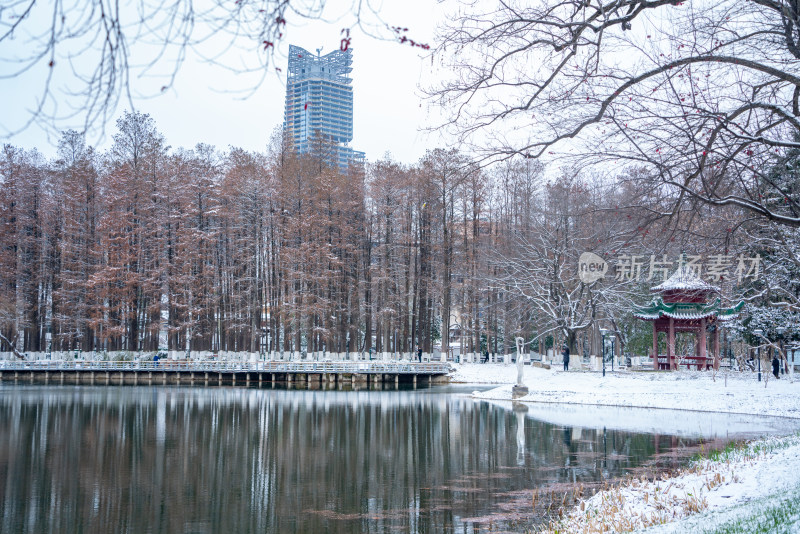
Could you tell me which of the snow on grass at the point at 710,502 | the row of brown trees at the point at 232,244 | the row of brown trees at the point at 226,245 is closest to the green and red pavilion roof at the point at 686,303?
the row of brown trees at the point at 232,244

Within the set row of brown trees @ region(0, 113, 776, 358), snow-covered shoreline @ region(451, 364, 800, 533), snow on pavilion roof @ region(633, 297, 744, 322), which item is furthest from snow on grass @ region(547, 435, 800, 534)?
row of brown trees @ region(0, 113, 776, 358)

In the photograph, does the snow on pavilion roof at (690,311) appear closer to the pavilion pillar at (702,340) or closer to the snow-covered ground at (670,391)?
the pavilion pillar at (702,340)

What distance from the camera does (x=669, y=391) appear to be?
3131 cm

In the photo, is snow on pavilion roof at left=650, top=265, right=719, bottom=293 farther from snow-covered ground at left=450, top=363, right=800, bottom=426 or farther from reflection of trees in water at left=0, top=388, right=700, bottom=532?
reflection of trees in water at left=0, top=388, right=700, bottom=532

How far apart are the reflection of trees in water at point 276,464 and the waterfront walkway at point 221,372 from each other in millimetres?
14292

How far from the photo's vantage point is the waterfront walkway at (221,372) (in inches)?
1721

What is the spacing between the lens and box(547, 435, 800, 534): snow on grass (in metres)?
6.98

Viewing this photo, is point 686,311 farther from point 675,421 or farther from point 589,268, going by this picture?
point 675,421

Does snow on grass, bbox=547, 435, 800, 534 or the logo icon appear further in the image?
the logo icon

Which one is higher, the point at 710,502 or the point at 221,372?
the point at 710,502

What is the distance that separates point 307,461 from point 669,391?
64.9 ft

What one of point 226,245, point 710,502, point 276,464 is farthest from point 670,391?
point 226,245

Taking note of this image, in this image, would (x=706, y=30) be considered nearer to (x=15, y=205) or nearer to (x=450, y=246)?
(x=450, y=246)

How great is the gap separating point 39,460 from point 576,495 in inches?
479
